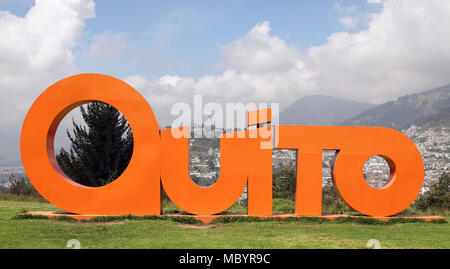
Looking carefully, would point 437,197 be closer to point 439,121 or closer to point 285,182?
point 285,182

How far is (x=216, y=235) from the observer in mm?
9594

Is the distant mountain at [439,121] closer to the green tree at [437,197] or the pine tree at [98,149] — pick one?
the green tree at [437,197]

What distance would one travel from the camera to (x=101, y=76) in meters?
11.8

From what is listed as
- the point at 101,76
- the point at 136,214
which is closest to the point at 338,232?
the point at 136,214

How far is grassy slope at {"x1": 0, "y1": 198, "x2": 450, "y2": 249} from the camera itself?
8501 mm

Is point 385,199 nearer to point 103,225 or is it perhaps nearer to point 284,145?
point 284,145

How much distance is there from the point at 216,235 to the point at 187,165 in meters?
2.92

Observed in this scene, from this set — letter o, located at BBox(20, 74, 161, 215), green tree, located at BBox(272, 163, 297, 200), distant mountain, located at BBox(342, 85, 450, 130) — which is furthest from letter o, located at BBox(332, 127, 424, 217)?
distant mountain, located at BBox(342, 85, 450, 130)

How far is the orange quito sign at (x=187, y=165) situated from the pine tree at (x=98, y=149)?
15.9 metres

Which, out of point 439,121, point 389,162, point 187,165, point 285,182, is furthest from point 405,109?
point 187,165

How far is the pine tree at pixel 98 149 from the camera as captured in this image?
2753 cm

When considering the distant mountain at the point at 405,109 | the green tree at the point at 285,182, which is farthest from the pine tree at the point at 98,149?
the distant mountain at the point at 405,109

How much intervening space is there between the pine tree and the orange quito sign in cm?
1588

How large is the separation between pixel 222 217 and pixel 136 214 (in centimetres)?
295
